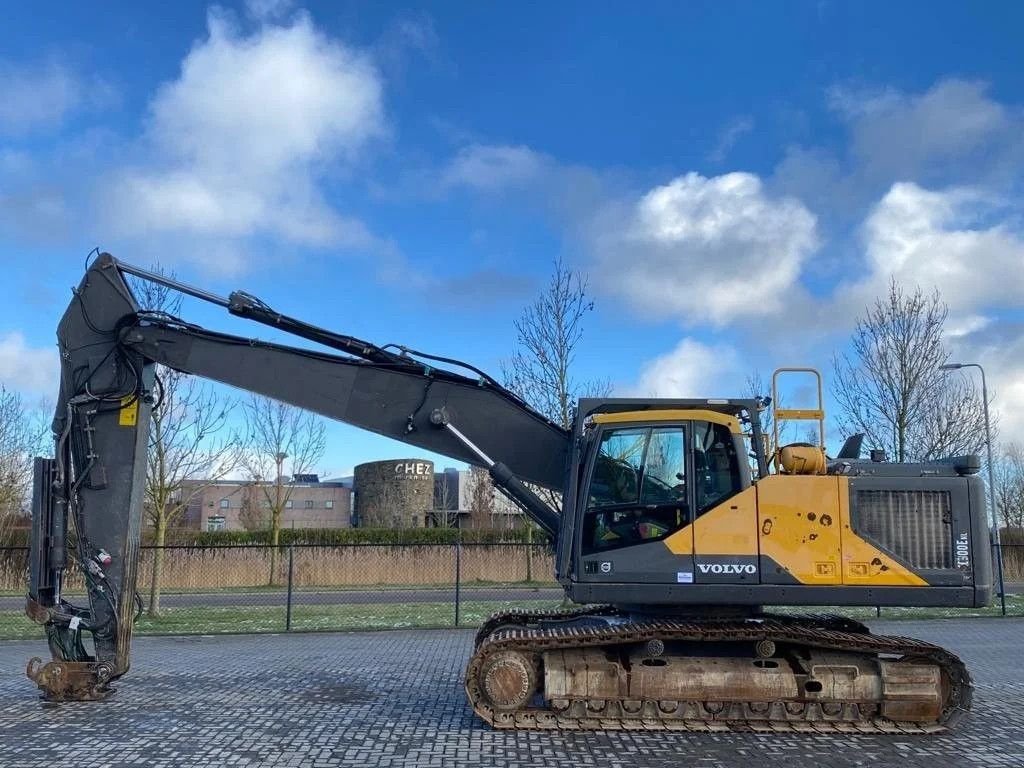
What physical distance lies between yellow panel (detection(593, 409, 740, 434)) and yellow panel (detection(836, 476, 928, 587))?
1144mm

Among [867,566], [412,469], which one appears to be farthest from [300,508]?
[867,566]

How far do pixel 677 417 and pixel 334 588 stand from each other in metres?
18.2

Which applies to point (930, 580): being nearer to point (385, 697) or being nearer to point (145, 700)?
point (385, 697)

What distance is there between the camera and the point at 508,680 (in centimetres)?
771

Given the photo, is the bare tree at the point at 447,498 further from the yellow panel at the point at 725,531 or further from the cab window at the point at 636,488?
the yellow panel at the point at 725,531

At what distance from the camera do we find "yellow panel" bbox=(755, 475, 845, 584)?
747 centimetres

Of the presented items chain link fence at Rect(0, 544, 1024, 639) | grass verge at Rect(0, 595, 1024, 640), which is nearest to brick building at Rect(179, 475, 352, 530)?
chain link fence at Rect(0, 544, 1024, 639)

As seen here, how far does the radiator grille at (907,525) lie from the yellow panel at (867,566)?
71 millimetres

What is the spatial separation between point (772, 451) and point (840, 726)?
2.44m

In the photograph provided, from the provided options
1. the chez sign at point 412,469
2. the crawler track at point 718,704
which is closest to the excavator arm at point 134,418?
the crawler track at point 718,704

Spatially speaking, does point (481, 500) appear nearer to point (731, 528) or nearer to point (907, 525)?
point (731, 528)

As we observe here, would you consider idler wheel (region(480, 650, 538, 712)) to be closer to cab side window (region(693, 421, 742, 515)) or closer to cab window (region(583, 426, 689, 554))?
cab window (region(583, 426, 689, 554))

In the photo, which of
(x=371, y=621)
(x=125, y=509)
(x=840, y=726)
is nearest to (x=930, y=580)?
(x=840, y=726)

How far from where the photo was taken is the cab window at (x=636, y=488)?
7.64m
